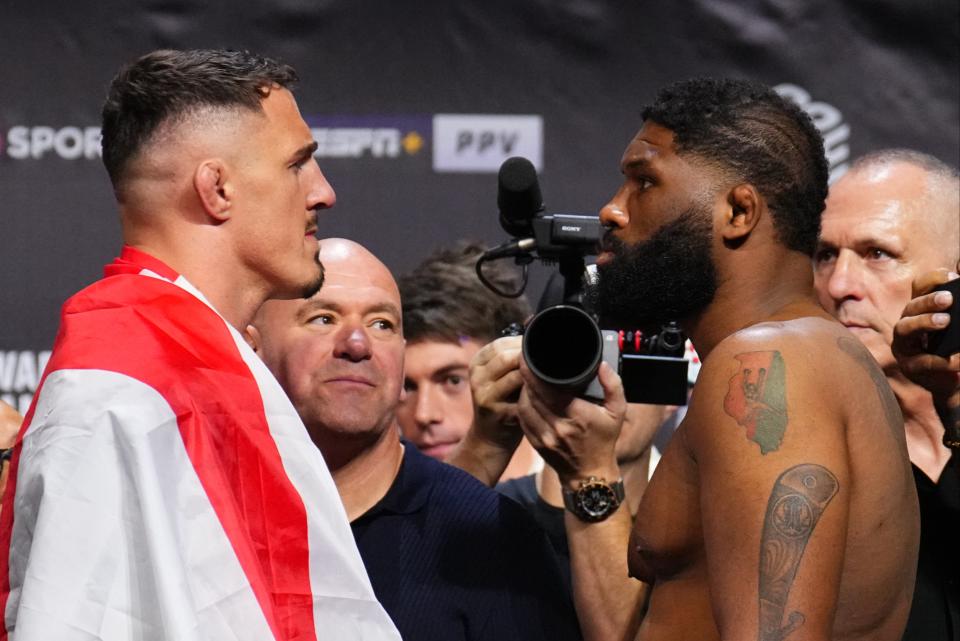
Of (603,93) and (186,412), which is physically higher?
(603,93)

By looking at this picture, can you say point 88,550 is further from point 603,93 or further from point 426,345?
point 603,93

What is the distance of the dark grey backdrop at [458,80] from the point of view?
127 inches

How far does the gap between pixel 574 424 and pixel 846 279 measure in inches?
25.0

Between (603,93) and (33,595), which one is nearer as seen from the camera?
(33,595)

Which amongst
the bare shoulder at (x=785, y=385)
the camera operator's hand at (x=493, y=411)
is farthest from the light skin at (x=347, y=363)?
the bare shoulder at (x=785, y=385)

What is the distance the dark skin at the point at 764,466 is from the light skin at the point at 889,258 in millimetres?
646

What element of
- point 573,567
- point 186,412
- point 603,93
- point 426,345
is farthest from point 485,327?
point 186,412

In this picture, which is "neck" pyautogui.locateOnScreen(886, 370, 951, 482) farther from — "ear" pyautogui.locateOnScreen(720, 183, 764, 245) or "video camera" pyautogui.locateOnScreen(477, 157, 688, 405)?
"ear" pyautogui.locateOnScreen(720, 183, 764, 245)

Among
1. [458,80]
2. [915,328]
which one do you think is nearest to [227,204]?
[915,328]

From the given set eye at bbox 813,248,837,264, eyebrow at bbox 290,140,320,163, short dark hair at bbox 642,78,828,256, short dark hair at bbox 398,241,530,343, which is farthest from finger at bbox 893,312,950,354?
short dark hair at bbox 398,241,530,343

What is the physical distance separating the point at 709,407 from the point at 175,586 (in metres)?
0.63

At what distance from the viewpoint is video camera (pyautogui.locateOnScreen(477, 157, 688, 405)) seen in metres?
1.96

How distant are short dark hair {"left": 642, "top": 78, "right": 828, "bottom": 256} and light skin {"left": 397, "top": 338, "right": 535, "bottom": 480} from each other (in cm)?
137

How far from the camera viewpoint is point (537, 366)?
1.97 m
